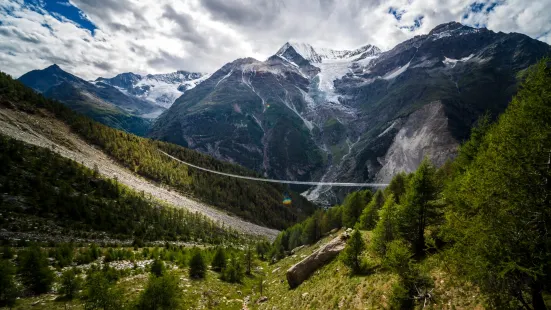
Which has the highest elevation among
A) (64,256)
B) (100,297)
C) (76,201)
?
(100,297)

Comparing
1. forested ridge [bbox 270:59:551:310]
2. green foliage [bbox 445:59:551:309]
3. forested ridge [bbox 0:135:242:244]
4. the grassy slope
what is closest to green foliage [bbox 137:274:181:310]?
the grassy slope

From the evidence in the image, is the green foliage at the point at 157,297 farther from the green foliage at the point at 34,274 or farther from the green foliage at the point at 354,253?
the green foliage at the point at 354,253

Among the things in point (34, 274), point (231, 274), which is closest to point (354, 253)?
point (231, 274)

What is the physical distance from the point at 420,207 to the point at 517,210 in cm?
1358

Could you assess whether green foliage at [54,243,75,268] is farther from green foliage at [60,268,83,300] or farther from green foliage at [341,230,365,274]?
green foliage at [341,230,365,274]

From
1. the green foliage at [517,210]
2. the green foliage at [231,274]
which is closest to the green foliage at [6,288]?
the green foliage at [231,274]

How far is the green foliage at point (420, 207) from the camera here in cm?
2434

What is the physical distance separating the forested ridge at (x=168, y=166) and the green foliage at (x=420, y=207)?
123675 mm

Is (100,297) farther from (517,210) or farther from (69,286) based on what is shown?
(517,210)

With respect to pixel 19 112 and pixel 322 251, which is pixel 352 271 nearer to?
pixel 322 251

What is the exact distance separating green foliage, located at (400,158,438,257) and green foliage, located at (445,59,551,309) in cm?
1158

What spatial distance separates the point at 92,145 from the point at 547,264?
146 meters

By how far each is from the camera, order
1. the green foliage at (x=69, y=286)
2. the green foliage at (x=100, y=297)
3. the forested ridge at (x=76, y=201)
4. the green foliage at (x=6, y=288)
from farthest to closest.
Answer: the forested ridge at (x=76, y=201), the green foliage at (x=69, y=286), the green foliage at (x=6, y=288), the green foliage at (x=100, y=297)

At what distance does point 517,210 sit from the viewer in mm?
11219
